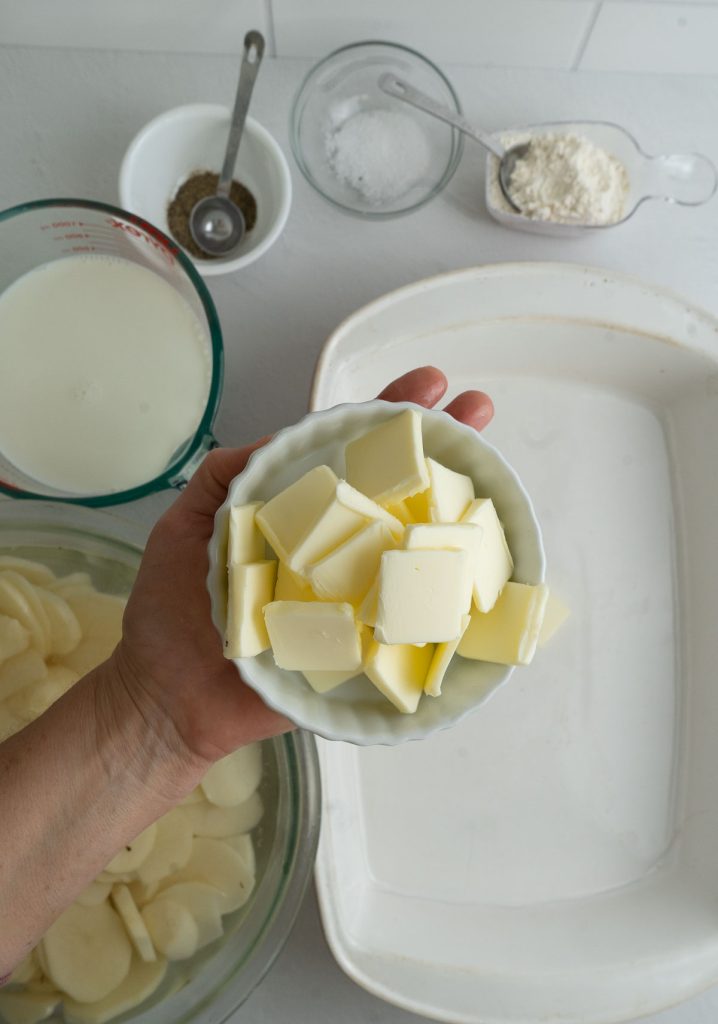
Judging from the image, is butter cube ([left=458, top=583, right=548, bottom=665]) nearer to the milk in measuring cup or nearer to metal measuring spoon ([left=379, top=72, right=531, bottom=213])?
the milk in measuring cup

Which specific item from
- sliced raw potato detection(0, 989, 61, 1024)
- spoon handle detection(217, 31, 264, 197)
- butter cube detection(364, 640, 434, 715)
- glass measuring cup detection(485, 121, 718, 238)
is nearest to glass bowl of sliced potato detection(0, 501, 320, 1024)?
sliced raw potato detection(0, 989, 61, 1024)

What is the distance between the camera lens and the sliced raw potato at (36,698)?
862 millimetres

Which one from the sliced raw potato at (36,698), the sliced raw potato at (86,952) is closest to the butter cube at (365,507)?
the sliced raw potato at (36,698)

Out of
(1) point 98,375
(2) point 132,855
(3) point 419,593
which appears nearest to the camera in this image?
(3) point 419,593

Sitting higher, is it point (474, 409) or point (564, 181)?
point (564, 181)

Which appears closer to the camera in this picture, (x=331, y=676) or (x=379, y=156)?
(x=331, y=676)

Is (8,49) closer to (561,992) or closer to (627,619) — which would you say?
(627,619)

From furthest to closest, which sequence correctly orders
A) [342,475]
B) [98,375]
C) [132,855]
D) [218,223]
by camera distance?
[218,223] < [98,375] < [132,855] < [342,475]

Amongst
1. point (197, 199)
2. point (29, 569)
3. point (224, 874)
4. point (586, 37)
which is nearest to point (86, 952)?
point (224, 874)

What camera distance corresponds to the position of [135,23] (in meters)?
1.10

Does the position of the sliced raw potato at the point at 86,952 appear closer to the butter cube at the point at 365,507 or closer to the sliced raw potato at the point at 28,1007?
the sliced raw potato at the point at 28,1007

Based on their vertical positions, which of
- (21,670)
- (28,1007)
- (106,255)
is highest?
(106,255)

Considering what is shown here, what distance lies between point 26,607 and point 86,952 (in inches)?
14.3

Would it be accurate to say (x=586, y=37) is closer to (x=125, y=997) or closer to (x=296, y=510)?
(x=296, y=510)
